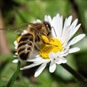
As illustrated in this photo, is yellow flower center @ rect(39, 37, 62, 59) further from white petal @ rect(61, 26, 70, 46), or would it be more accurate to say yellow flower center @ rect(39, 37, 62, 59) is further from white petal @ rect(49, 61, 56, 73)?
white petal @ rect(49, 61, 56, 73)

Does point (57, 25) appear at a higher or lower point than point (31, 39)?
higher

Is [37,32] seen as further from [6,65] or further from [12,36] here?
[12,36]

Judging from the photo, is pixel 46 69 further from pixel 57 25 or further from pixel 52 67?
pixel 52 67

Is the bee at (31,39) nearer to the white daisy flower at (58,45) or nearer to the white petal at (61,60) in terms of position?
the white daisy flower at (58,45)

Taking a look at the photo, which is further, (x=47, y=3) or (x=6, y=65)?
(x=47, y=3)

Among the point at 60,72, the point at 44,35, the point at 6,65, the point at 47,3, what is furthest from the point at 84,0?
the point at 44,35

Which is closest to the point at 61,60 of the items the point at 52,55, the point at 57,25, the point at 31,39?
the point at 52,55

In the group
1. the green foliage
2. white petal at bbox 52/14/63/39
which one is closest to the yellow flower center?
white petal at bbox 52/14/63/39
